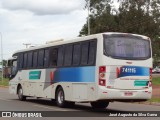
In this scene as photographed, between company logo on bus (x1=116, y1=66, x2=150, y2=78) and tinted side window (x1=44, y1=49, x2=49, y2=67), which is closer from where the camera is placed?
company logo on bus (x1=116, y1=66, x2=150, y2=78)

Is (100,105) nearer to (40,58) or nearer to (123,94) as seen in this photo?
(123,94)

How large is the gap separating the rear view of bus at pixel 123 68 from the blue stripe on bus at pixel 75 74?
639mm

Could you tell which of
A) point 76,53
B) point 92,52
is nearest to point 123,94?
point 92,52

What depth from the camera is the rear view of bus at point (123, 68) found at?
1831 centimetres

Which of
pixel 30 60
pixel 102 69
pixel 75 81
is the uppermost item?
pixel 30 60

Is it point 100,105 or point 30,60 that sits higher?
point 30,60

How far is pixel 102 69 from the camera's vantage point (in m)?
18.3

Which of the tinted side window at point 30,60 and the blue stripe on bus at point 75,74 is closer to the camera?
the blue stripe on bus at point 75,74

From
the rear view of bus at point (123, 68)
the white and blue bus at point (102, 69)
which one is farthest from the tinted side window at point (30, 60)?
the rear view of bus at point (123, 68)

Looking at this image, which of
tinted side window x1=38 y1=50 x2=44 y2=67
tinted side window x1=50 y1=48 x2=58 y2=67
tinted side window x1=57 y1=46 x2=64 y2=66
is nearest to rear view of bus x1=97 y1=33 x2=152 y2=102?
tinted side window x1=57 y1=46 x2=64 y2=66

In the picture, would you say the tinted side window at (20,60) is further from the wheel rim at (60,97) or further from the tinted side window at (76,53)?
the tinted side window at (76,53)

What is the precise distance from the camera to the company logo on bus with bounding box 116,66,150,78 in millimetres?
18516

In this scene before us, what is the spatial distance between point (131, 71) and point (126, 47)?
3.28 ft

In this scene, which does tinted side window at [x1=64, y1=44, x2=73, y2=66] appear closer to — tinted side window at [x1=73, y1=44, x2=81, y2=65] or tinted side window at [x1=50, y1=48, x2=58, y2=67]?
tinted side window at [x1=73, y1=44, x2=81, y2=65]
